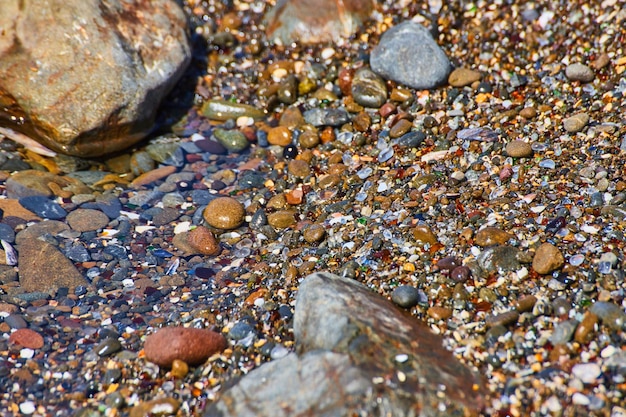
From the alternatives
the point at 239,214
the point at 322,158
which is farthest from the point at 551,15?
the point at 239,214

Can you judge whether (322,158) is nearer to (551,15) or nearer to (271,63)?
(271,63)

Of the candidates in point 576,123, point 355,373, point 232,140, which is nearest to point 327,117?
point 232,140

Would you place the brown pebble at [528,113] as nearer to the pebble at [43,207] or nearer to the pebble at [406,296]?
the pebble at [406,296]

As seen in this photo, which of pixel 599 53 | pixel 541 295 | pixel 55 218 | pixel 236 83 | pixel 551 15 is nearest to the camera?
pixel 541 295

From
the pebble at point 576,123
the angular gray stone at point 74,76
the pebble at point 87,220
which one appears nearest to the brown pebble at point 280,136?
the angular gray stone at point 74,76

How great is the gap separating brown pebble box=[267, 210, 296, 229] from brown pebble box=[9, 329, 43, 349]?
1834mm

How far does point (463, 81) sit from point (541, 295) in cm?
248

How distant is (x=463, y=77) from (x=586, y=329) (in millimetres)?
2814

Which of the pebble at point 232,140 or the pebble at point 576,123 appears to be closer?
the pebble at point 576,123

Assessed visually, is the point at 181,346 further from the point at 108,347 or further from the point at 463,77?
the point at 463,77

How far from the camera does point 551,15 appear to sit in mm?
5539

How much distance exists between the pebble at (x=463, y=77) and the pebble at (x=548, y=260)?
218 cm

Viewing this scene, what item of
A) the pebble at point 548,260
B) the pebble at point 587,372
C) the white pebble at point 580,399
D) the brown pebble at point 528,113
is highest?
the brown pebble at point 528,113

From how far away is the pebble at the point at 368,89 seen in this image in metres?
5.48
